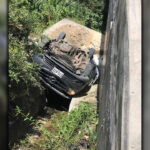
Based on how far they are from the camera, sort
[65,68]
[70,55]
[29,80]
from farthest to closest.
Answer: [70,55], [65,68], [29,80]

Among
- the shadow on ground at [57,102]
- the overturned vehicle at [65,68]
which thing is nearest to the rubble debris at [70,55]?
the overturned vehicle at [65,68]

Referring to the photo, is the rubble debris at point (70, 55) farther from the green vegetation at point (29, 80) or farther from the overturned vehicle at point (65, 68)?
the green vegetation at point (29, 80)

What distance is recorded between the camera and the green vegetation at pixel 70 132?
4.71 m

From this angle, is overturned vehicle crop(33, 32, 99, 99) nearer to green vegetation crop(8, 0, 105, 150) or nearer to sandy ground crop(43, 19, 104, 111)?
green vegetation crop(8, 0, 105, 150)

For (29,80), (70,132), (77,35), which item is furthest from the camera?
(77,35)

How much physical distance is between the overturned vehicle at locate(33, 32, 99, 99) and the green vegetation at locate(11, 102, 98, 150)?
1.64ft

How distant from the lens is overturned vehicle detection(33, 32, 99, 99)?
6.04m

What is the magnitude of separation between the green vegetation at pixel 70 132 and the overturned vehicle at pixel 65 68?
0.50 m

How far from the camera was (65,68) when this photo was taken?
6.16 metres

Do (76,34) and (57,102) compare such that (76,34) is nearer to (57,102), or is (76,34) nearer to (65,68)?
(65,68)

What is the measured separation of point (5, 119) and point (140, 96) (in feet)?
2.43

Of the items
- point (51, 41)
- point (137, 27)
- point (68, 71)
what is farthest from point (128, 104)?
point (51, 41)

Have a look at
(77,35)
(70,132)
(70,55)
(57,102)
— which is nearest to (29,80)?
(70,132)

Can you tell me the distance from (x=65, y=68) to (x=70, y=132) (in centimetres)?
159
